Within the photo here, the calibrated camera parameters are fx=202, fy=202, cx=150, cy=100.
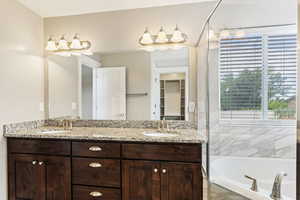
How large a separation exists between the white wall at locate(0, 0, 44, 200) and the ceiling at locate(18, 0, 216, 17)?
0.16 metres

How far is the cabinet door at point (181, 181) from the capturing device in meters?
1.79

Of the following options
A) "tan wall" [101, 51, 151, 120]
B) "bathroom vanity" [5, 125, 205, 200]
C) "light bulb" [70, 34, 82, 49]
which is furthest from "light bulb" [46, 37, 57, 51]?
"bathroom vanity" [5, 125, 205, 200]

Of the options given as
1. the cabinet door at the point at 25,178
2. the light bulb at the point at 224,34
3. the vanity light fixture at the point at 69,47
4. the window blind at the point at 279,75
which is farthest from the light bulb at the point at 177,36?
the cabinet door at the point at 25,178

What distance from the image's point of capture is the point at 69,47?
2.65 meters

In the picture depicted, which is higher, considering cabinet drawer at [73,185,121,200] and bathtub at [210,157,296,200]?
bathtub at [210,157,296,200]

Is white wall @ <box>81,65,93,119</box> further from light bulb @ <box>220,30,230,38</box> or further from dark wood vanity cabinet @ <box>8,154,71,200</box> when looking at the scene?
light bulb @ <box>220,30,230,38</box>

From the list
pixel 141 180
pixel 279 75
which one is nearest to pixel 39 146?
pixel 141 180

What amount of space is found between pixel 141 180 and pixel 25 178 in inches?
50.1

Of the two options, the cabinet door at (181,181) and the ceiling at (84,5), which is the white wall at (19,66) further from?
the cabinet door at (181,181)

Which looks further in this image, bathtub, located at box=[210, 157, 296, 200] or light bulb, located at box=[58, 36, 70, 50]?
light bulb, located at box=[58, 36, 70, 50]

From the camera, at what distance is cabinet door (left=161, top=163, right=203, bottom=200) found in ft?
5.86

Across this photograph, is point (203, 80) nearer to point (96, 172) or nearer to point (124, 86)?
point (124, 86)

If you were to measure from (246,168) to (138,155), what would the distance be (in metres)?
1.13

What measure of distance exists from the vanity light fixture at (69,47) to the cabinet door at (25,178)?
1.35 meters
